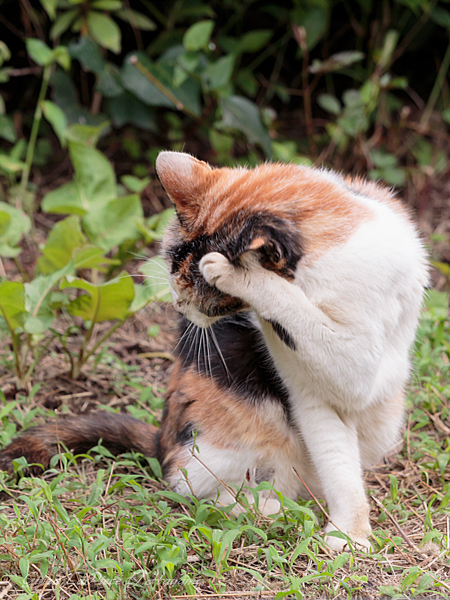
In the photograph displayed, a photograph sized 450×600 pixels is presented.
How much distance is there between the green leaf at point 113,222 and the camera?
2.90m

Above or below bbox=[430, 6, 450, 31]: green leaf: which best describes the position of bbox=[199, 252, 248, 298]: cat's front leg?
below

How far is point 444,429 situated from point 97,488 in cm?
144

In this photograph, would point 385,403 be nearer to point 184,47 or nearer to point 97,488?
point 97,488

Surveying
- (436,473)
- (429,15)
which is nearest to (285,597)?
(436,473)

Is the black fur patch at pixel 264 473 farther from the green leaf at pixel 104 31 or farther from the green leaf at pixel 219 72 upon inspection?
the green leaf at pixel 104 31

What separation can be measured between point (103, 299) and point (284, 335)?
1.09 metres

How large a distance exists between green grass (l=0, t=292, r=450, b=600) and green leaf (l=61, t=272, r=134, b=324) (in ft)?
2.13

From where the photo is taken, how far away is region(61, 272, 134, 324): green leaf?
2367 mm

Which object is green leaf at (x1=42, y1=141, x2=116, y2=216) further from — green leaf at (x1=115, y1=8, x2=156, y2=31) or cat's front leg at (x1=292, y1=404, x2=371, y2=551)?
cat's front leg at (x1=292, y1=404, x2=371, y2=551)

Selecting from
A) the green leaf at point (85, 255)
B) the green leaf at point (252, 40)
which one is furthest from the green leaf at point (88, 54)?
the green leaf at point (85, 255)

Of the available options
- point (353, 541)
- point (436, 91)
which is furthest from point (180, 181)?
point (436, 91)

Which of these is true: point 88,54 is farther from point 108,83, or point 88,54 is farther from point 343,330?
point 343,330

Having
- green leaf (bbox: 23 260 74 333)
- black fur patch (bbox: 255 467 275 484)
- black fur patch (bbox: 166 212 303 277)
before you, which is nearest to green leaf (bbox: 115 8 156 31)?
green leaf (bbox: 23 260 74 333)

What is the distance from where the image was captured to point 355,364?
1647 millimetres
